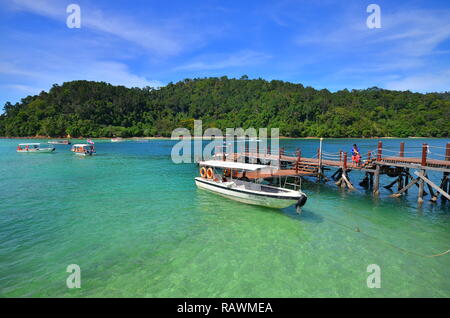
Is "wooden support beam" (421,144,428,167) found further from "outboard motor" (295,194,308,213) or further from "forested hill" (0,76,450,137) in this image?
"forested hill" (0,76,450,137)

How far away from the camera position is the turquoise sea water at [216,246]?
8930mm

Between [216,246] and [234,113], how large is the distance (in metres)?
173

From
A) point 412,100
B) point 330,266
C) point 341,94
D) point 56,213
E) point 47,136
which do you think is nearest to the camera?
point 330,266

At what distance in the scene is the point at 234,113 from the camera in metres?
180

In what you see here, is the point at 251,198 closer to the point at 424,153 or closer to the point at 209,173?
the point at 209,173

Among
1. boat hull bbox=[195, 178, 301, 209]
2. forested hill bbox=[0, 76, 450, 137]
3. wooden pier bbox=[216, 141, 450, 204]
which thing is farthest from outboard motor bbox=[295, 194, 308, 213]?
forested hill bbox=[0, 76, 450, 137]

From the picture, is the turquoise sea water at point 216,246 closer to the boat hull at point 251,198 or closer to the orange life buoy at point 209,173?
the boat hull at point 251,198

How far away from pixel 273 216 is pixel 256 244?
4174mm

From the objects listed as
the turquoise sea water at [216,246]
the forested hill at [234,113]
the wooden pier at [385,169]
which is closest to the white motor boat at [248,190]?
the turquoise sea water at [216,246]

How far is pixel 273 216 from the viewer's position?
52.2 feet

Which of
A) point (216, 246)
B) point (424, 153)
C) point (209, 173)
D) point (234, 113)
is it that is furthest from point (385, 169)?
point (234, 113)

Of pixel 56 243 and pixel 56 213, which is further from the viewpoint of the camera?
pixel 56 213
